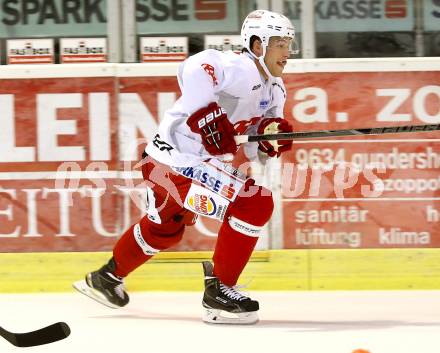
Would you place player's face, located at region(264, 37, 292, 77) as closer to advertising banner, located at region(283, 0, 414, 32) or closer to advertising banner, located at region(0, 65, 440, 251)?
advertising banner, located at region(0, 65, 440, 251)

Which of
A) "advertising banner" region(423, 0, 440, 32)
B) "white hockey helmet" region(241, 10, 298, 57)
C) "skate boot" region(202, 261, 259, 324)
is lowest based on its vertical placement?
"skate boot" region(202, 261, 259, 324)

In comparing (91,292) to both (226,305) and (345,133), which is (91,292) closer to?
(226,305)

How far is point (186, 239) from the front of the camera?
4543mm

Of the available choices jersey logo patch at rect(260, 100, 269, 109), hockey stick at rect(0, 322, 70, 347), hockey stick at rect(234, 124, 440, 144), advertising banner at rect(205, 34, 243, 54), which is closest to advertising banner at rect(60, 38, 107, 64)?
advertising banner at rect(205, 34, 243, 54)

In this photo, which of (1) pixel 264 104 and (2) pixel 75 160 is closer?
(1) pixel 264 104

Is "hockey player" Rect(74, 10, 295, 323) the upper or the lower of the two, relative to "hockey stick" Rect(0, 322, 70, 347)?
upper

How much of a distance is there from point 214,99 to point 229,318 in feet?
2.74

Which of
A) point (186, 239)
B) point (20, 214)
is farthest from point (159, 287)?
point (20, 214)

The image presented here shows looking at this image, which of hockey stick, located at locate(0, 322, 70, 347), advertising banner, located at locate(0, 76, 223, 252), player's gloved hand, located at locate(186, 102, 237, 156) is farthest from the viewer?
advertising banner, located at locate(0, 76, 223, 252)

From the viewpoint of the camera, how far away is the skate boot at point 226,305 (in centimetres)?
368

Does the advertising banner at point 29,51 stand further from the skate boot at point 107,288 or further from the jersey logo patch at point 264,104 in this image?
the jersey logo patch at point 264,104

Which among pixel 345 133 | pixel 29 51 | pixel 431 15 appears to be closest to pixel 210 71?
pixel 345 133

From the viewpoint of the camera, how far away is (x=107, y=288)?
404 centimetres

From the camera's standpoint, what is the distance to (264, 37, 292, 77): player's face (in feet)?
12.3
